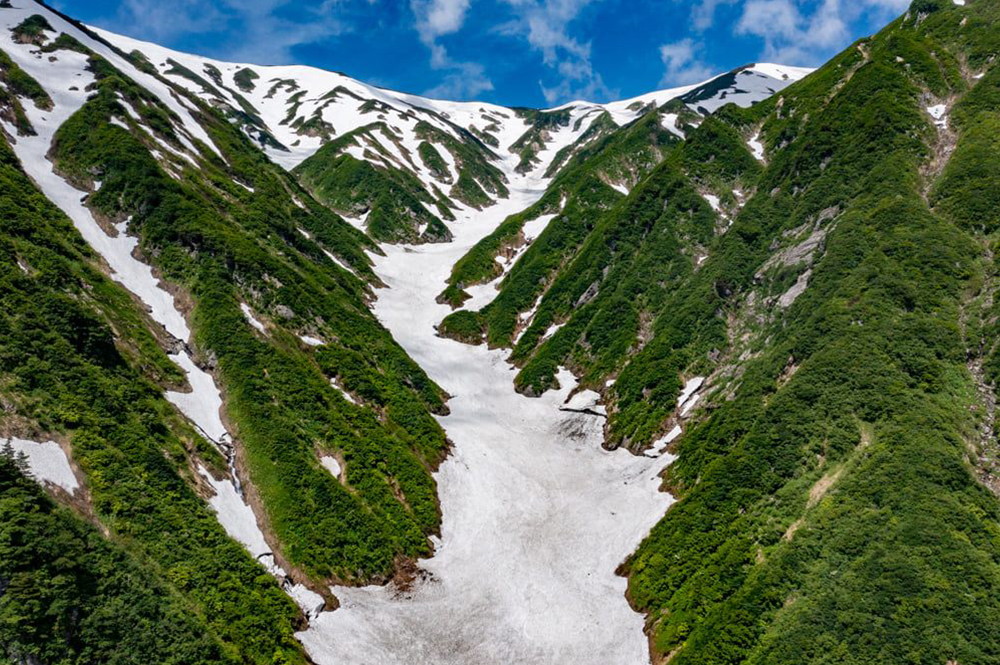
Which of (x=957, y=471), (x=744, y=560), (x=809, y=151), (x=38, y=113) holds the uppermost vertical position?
(x=809, y=151)

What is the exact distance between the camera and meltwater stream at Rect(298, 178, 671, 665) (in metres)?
28.9

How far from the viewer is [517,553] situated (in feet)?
120

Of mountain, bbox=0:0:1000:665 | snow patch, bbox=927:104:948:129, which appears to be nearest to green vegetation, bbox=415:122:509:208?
mountain, bbox=0:0:1000:665

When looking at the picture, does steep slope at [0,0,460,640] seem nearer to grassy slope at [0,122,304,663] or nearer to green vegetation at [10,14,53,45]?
grassy slope at [0,122,304,663]

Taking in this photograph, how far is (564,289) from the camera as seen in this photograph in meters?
73.1

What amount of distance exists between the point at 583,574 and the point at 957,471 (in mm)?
19495

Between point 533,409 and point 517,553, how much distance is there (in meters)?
21.2

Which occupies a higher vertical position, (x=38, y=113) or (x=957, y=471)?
(x=957, y=471)

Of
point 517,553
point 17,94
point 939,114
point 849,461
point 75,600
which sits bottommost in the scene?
point 75,600

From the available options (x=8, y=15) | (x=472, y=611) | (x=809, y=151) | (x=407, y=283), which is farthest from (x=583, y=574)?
(x=8, y=15)

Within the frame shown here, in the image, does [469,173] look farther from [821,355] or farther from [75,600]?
[75,600]

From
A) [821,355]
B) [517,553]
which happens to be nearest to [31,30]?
[517,553]

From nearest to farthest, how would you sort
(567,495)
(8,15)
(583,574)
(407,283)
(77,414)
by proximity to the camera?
1. (77,414)
2. (583,574)
3. (567,495)
4. (8,15)
5. (407,283)

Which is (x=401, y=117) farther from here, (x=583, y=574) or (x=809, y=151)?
(x=583, y=574)
